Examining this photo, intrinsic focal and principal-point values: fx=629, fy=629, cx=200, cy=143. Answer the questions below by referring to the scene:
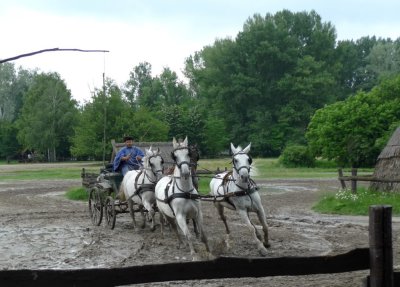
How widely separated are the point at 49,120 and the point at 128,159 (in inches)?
2711

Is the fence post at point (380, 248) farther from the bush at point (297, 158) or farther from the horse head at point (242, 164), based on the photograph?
the bush at point (297, 158)

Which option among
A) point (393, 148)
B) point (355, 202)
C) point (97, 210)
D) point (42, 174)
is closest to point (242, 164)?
point (97, 210)

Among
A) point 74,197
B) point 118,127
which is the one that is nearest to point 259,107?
point 118,127

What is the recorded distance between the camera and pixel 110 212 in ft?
52.1

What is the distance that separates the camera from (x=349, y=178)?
19797 mm

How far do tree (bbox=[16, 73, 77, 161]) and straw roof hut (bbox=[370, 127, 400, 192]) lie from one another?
6323cm

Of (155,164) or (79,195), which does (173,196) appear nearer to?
(155,164)

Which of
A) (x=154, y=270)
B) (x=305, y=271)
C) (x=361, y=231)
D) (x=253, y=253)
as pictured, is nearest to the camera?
(x=154, y=270)

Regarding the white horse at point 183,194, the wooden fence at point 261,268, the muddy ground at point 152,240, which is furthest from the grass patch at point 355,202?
the wooden fence at point 261,268

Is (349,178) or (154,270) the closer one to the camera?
(154,270)

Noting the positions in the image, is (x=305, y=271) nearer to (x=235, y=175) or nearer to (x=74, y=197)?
(x=235, y=175)

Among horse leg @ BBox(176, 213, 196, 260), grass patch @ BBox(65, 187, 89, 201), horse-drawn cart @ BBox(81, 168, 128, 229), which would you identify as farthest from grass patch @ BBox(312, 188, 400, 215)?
grass patch @ BBox(65, 187, 89, 201)

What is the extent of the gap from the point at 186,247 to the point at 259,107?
6804 centimetres

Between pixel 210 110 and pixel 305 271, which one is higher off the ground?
pixel 210 110
